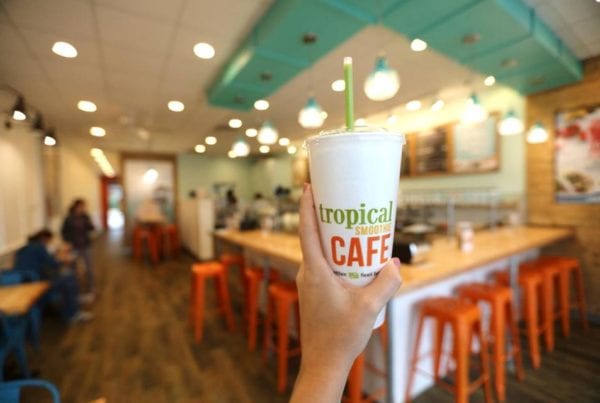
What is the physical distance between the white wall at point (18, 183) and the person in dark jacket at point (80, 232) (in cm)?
360

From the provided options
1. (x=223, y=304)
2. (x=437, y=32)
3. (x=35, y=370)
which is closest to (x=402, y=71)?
(x=437, y=32)

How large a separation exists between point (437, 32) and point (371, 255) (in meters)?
2.26

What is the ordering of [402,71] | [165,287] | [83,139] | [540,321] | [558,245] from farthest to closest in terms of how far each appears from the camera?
[165,287]
[402,71]
[540,321]
[558,245]
[83,139]

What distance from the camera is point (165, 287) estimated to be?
461cm

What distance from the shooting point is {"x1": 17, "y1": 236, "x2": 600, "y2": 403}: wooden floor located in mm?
1474

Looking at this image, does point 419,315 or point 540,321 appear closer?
point 419,315

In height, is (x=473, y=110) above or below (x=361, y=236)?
above

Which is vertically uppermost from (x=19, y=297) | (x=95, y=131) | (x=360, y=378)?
(x=95, y=131)

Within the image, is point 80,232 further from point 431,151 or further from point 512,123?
point 431,151

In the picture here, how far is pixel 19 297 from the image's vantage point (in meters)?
1.96

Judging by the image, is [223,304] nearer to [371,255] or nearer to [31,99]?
[31,99]

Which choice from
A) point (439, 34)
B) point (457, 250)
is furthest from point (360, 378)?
point (439, 34)

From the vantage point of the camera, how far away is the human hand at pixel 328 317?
41cm

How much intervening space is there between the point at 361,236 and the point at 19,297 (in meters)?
2.82
